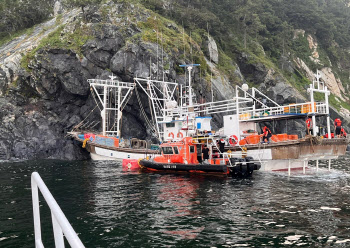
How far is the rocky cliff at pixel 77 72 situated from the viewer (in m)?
41.2

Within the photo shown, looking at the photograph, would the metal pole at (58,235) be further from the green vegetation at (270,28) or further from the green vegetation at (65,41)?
the green vegetation at (270,28)

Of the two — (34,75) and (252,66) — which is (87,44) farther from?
(252,66)

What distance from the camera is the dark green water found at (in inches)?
407

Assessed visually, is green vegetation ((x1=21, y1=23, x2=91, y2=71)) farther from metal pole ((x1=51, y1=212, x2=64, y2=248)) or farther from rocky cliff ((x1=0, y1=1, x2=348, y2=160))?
metal pole ((x1=51, y1=212, x2=64, y2=248))

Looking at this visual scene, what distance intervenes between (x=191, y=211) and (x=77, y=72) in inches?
1338

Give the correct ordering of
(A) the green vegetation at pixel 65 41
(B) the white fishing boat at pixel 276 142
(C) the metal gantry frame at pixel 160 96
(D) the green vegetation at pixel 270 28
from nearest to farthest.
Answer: (B) the white fishing boat at pixel 276 142, (C) the metal gantry frame at pixel 160 96, (A) the green vegetation at pixel 65 41, (D) the green vegetation at pixel 270 28

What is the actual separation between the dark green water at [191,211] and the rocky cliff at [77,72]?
20.7 meters

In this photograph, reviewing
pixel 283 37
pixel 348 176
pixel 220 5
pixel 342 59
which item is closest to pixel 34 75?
pixel 348 176

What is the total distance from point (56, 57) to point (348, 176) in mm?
37726

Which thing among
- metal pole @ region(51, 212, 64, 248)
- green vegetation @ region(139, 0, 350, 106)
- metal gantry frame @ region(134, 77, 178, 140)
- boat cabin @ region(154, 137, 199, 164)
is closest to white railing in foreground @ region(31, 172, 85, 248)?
metal pole @ region(51, 212, 64, 248)

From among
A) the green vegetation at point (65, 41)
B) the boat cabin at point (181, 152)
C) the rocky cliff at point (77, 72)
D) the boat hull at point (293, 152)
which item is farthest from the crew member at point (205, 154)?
the green vegetation at point (65, 41)

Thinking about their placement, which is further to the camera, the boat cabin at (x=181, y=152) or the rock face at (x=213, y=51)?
the rock face at (x=213, y=51)

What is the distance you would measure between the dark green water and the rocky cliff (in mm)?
20686

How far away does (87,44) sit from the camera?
4288 centimetres
